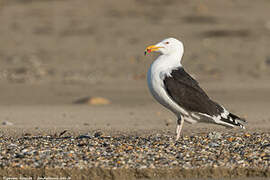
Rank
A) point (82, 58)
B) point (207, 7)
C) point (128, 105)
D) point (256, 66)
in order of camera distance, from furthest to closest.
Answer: point (207, 7), point (82, 58), point (256, 66), point (128, 105)

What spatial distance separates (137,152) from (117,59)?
42.3 feet

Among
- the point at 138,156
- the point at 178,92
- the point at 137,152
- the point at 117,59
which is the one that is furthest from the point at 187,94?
the point at 117,59

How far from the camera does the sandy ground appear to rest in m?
12.5

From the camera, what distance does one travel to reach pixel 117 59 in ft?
68.1

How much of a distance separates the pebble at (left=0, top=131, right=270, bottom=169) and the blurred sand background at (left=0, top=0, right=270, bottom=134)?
1.43 m

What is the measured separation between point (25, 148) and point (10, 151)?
189mm

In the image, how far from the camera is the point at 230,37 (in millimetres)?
23609

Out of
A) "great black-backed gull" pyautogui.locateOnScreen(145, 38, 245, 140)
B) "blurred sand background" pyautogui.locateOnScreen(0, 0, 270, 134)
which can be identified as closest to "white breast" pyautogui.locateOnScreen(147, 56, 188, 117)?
"great black-backed gull" pyautogui.locateOnScreen(145, 38, 245, 140)

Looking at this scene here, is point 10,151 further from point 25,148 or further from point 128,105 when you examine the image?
point 128,105

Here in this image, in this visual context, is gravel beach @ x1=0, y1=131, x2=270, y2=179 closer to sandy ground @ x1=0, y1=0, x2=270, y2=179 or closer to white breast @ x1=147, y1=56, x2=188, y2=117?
white breast @ x1=147, y1=56, x2=188, y2=117

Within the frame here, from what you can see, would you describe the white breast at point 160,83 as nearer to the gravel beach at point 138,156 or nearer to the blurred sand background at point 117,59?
the gravel beach at point 138,156

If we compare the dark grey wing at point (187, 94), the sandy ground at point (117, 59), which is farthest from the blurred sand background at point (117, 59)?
the dark grey wing at point (187, 94)

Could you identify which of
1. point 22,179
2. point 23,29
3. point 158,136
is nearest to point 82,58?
point 23,29

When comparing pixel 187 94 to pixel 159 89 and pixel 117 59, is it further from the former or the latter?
pixel 117 59
